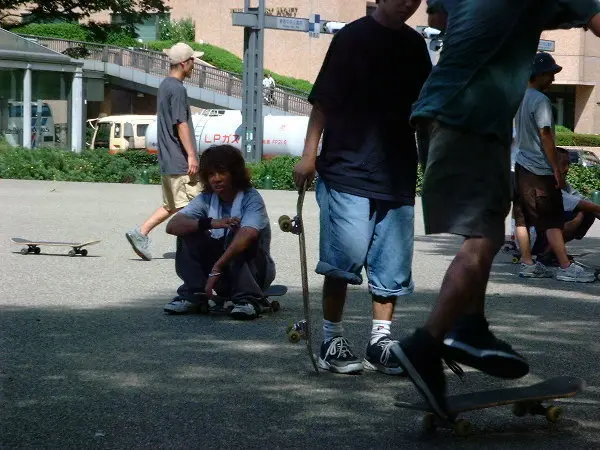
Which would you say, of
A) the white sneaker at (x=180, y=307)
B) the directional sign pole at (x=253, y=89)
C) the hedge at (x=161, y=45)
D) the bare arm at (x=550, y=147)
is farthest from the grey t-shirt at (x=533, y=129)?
the hedge at (x=161, y=45)

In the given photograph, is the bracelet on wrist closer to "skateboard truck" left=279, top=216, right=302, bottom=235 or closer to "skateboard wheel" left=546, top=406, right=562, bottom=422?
"skateboard truck" left=279, top=216, right=302, bottom=235

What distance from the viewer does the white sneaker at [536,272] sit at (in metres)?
11.4

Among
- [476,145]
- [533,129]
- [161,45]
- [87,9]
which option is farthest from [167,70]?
[476,145]

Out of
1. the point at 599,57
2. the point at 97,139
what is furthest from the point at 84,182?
the point at 599,57

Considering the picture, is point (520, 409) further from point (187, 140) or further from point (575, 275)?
point (187, 140)

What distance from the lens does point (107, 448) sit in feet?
15.8

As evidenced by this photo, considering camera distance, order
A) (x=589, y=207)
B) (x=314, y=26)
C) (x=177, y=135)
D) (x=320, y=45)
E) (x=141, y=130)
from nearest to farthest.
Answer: (x=177, y=135) → (x=589, y=207) → (x=314, y=26) → (x=141, y=130) → (x=320, y=45)

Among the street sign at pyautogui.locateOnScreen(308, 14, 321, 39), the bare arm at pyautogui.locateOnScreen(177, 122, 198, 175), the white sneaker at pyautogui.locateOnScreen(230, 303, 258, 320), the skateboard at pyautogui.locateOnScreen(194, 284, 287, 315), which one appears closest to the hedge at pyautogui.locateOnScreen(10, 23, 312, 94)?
the street sign at pyautogui.locateOnScreen(308, 14, 321, 39)

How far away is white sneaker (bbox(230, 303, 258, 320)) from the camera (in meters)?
8.28

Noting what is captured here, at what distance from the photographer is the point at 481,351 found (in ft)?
16.1

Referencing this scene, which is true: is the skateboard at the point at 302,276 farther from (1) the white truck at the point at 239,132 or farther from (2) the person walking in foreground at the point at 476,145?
(1) the white truck at the point at 239,132

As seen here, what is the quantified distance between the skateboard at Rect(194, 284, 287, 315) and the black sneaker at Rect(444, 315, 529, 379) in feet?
11.6

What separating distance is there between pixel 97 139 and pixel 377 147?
1802 inches

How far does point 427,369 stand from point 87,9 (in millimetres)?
30939
